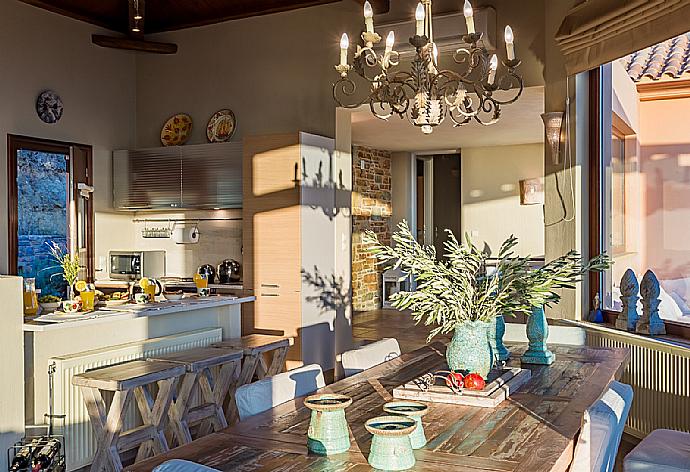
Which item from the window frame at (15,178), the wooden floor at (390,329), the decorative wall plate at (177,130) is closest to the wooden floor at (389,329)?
the wooden floor at (390,329)

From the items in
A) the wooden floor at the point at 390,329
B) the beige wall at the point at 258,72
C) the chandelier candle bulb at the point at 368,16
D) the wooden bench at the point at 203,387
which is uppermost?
the beige wall at the point at 258,72

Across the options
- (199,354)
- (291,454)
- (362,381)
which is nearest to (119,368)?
(199,354)

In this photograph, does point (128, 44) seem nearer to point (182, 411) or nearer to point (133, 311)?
point (133, 311)

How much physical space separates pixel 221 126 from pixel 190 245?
1243 mm

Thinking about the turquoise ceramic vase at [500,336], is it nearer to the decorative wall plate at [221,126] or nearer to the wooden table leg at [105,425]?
the wooden table leg at [105,425]

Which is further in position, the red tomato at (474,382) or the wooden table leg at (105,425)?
the wooden table leg at (105,425)

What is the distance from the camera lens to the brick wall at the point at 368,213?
1062 centimetres

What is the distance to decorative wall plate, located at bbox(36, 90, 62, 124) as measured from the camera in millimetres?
6664

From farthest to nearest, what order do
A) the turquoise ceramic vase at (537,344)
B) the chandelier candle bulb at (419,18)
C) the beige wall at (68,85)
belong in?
the beige wall at (68,85), the turquoise ceramic vase at (537,344), the chandelier candle bulb at (419,18)

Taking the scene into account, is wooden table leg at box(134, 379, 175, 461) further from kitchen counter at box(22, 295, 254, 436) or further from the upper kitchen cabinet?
the upper kitchen cabinet

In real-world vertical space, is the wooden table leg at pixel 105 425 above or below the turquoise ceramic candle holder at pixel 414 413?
below

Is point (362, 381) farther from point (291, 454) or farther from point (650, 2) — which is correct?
point (650, 2)

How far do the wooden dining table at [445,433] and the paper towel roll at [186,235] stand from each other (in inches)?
174

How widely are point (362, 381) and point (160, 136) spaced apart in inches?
203
